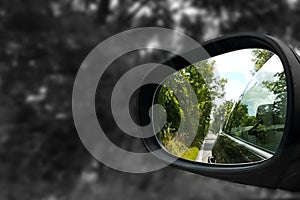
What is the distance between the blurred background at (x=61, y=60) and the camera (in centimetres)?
396

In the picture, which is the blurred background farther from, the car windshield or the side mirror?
the car windshield

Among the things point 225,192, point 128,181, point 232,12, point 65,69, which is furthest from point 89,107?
point 225,192

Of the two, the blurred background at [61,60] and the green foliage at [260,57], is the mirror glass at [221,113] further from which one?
the blurred background at [61,60]

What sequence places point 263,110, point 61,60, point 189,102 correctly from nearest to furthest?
point 263,110 → point 189,102 → point 61,60

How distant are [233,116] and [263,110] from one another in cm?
12

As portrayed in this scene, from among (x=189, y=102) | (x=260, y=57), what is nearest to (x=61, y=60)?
(x=189, y=102)

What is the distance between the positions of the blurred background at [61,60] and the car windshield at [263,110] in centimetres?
299

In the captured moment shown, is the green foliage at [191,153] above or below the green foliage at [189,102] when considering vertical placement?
below

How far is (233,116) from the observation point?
2.21 ft

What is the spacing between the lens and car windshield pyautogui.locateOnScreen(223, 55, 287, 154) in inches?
20.5

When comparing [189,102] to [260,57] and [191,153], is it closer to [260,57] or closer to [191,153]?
[191,153]

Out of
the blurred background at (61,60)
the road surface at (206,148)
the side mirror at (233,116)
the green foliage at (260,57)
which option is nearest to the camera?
the side mirror at (233,116)

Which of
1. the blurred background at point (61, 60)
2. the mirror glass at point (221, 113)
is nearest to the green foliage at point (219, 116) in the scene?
the mirror glass at point (221, 113)

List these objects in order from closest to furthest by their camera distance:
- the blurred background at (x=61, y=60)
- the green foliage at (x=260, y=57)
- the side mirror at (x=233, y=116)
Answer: the side mirror at (x=233, y=116) < the green foliage at (x=260, y=57) < the blurred background at (x=61, y=60)
